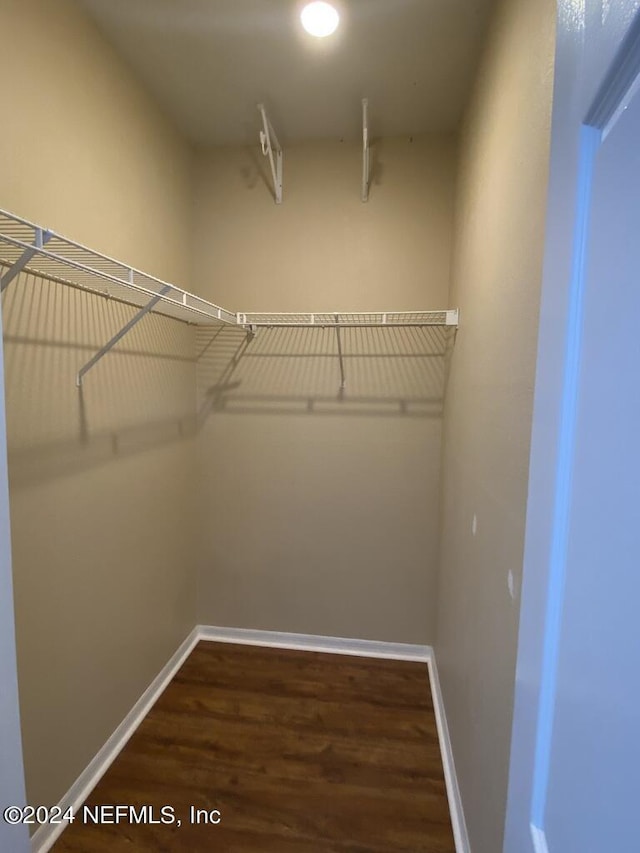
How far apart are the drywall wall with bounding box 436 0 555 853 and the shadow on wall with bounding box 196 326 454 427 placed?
1.42ft

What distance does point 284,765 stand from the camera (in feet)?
5.43

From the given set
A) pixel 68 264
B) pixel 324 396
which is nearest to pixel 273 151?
pixel 324 396

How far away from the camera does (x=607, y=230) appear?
0.43 metres

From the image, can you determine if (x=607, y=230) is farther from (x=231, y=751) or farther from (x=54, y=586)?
(x=231, y=751)

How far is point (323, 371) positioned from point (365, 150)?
3.48 ft

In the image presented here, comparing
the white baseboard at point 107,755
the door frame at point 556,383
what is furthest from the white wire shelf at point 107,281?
the white baseboard at point 107,755

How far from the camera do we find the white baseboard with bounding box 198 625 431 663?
2.32 metres

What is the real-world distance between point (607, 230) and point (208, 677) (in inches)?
95.9

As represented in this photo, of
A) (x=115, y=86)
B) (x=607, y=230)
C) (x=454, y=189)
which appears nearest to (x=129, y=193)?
(x=115, y=86)

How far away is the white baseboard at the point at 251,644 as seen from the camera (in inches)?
55.4

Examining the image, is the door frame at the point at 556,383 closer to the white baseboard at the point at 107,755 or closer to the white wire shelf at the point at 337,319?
the white wire shelf at the point at 337,319

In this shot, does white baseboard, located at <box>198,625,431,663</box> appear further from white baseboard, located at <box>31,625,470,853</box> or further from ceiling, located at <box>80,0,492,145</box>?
ceiling, located at <box>80,0,492,145</box>

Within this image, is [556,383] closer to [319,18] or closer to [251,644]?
[319,18]

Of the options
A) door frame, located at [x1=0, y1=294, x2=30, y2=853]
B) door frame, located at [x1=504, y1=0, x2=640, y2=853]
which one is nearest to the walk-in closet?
door frame, located at [x1=0, y1=294, x2=30, y2=853]
